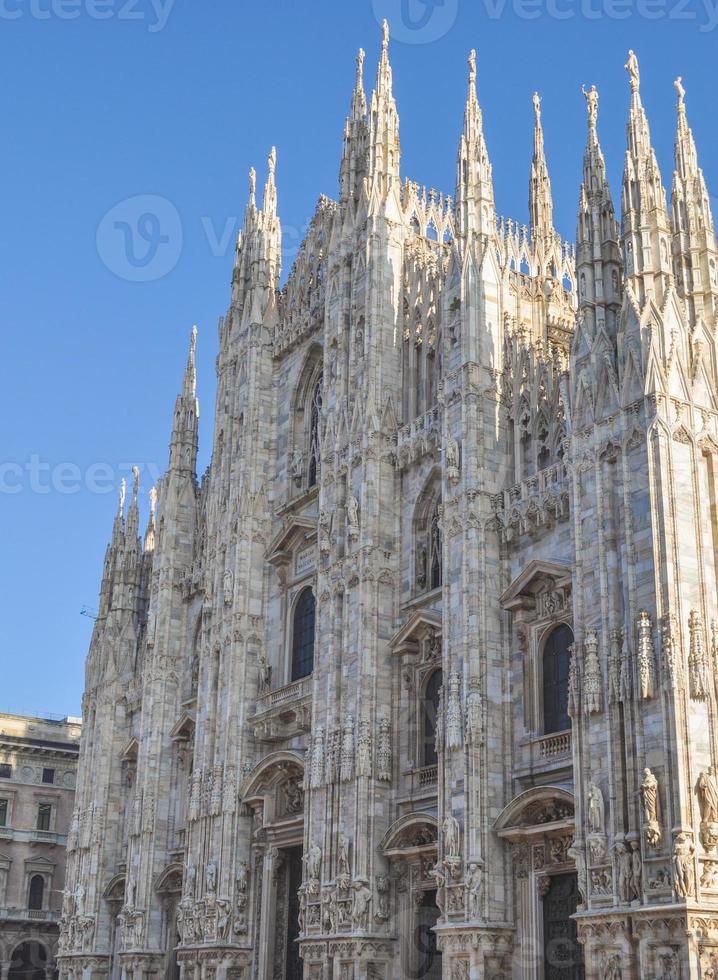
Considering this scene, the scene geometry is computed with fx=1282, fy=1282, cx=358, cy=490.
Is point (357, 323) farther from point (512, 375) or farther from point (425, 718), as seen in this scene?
point (425, 718)

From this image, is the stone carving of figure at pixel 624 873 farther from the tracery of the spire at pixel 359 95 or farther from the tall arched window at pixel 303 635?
the tracery of the spire at pixel 359 95

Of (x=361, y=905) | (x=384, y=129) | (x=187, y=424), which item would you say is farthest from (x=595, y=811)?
(x=187, y=424)

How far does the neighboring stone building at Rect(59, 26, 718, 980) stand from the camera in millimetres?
22656

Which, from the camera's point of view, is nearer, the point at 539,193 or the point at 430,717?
the point at 430,717

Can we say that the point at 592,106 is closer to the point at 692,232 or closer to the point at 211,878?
the point at 692,232

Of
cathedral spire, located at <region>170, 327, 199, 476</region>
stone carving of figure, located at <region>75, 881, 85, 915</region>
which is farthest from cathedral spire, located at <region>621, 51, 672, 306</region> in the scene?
stone carving of figure, located at <region>75, 881, 85, 915</region>

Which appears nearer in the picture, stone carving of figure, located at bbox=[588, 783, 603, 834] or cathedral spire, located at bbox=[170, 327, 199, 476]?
stone carving of figure, located at bbox=[588, 783, 603, 834]

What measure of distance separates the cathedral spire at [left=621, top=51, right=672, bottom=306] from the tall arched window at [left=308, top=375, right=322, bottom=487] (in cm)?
1436

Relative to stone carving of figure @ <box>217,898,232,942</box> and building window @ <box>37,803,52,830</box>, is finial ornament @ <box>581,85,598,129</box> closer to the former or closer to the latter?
stone carving of figure @ <box>217,898,232,942</box>

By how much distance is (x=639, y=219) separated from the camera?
26031 millimetres

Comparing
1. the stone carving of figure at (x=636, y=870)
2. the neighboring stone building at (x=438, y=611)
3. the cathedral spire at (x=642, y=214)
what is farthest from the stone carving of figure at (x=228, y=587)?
the stone carving of figure at (x=636, y=870)

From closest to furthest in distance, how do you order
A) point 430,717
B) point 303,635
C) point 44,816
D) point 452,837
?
point 452,837 < point 430,717 < point 303,635 < point 44,816

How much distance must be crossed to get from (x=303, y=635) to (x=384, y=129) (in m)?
15.0

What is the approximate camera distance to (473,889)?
2578 centimetres
